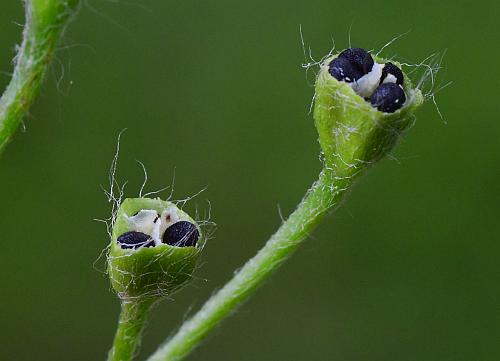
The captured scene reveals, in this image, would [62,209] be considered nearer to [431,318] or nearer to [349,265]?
[349,265]

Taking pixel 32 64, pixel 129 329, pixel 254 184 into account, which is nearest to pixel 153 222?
pixel 129 329

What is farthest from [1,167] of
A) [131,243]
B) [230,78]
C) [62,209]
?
[131,243]

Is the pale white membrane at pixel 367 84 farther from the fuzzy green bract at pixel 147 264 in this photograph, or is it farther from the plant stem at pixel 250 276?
the fuzzy green bract at pixel 147 264

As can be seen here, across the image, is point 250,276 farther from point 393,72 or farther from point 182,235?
point 393,72

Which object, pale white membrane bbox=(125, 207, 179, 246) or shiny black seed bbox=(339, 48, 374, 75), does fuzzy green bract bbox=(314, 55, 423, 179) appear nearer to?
shiny black seed bbox=(339, 48, 374, 75)

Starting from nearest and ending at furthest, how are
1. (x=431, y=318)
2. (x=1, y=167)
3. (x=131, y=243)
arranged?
(x=131, y=243) < (x=1, y=167) < (x=431, y=318)

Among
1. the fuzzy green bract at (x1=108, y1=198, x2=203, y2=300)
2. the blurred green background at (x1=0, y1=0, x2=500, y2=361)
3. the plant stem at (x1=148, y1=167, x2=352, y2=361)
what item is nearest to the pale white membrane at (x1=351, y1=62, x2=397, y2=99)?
the plant stem at (x1=148, y1=167, x2=352, y2=361)

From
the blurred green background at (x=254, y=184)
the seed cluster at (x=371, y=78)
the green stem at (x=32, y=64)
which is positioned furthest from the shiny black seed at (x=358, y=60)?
the blurred green background at (x=254, y=184)
